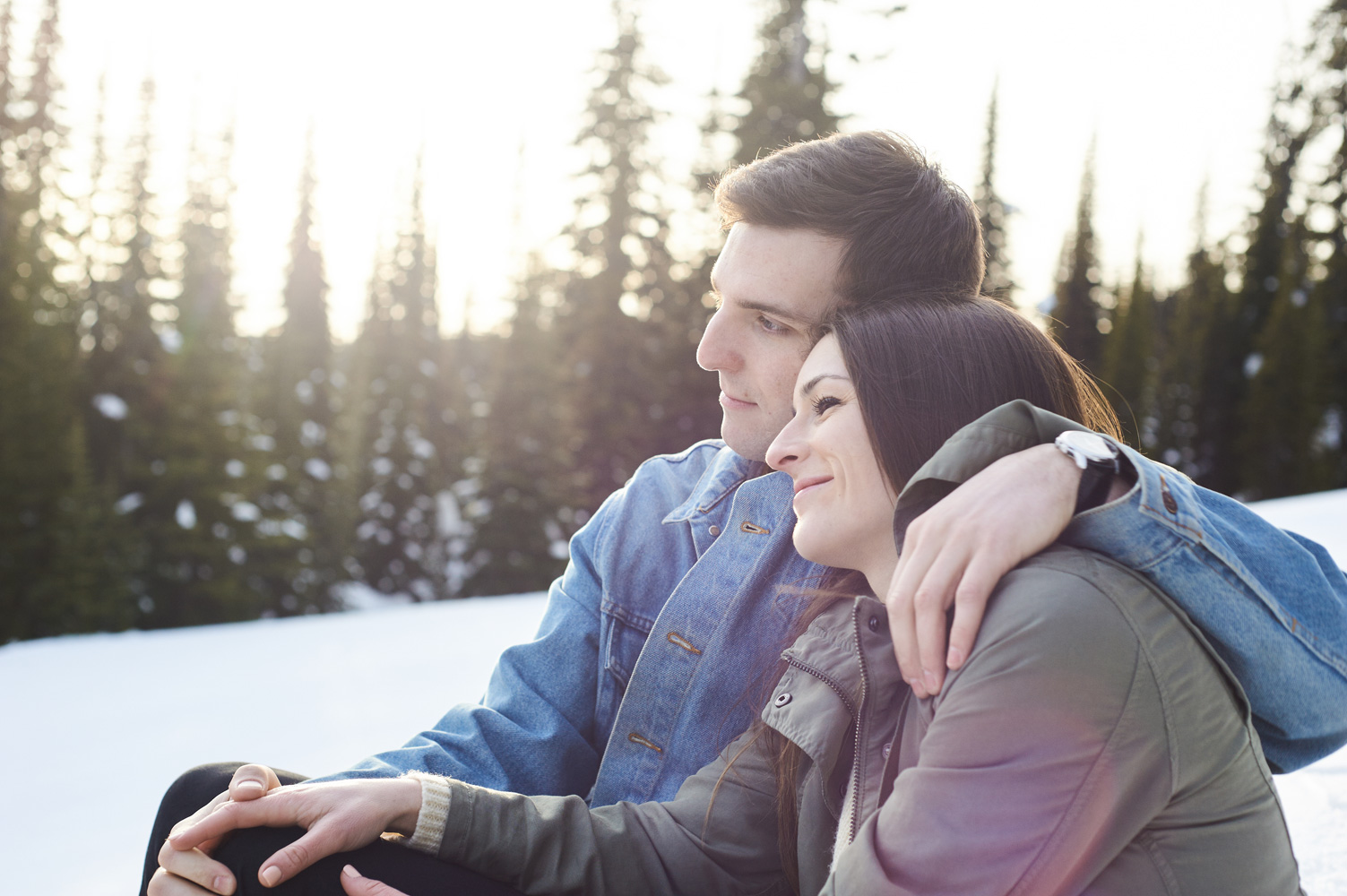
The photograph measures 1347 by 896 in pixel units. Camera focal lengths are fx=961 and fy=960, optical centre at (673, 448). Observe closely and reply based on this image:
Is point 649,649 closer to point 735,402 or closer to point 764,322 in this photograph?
point 735,402

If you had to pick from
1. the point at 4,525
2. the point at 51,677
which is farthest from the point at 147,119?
the point at 51,677

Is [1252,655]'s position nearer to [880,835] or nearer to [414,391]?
[880,835]

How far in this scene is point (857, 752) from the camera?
163cm

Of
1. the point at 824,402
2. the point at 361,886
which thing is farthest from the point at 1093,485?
the point at 361,886

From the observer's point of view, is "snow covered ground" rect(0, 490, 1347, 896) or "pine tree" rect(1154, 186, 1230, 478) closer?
"snow covered ground" rect(0, 490, 1347, 896)

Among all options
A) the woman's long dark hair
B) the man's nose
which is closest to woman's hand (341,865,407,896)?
the woman's long dark hair

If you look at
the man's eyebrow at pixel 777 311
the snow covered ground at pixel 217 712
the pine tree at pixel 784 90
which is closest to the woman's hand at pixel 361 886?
the man's eyebrow at pixel 777 311

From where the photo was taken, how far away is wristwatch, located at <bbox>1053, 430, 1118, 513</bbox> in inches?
54.3

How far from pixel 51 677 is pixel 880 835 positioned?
21.6 ft

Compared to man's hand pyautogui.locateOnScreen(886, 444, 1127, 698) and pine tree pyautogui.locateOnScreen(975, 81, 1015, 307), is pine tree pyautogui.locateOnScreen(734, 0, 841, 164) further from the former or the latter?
man's hand pyautogui.locateOnScreen(886, 444, 1127, 698)

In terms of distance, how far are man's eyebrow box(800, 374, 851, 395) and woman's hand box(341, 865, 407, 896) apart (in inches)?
46.6

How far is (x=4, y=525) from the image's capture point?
18.5 metres

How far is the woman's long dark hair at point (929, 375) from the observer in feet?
5.58

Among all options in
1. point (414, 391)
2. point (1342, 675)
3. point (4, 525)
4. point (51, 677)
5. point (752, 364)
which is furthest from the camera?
point (414, 391)
